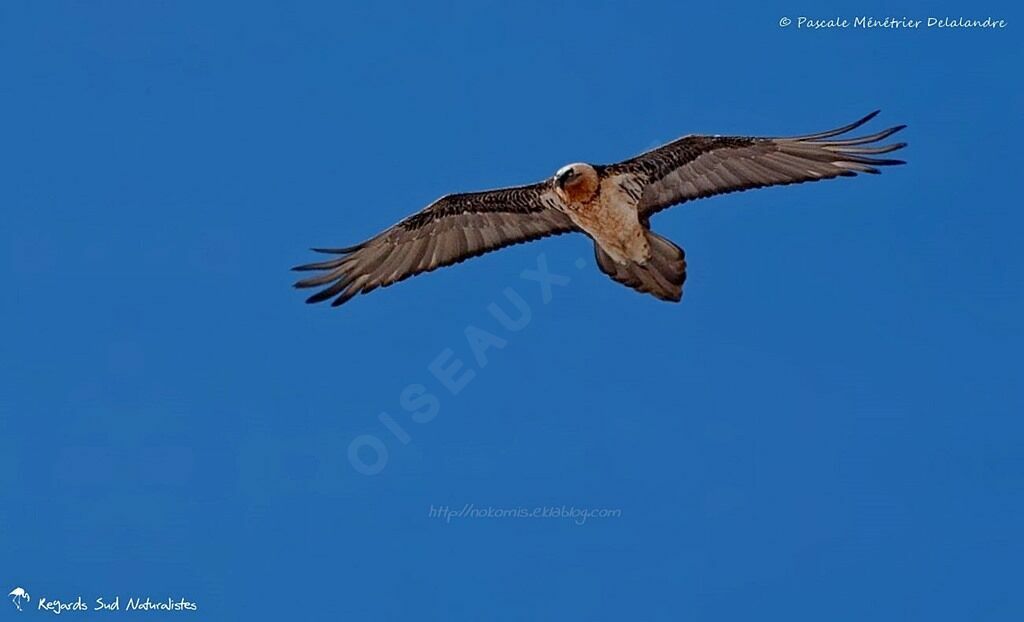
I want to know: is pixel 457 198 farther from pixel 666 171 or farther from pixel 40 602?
pixel 40 602

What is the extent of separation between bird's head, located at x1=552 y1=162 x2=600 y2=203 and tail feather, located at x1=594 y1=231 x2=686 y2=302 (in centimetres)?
91

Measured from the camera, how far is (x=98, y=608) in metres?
19.2

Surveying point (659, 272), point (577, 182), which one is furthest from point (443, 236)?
point (659, 272)

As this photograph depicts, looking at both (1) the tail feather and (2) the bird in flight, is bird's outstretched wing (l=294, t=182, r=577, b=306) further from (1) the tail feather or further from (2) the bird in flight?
(1) the tail feather

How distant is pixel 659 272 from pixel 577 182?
1521 millimetres

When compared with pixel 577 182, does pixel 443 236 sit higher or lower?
higher

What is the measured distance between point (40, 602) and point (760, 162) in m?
10.5

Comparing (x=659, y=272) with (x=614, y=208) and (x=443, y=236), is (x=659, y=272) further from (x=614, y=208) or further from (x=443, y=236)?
(x=443, y=236)

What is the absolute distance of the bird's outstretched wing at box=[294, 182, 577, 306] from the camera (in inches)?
798

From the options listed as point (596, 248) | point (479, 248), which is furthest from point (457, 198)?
point (596, 248)

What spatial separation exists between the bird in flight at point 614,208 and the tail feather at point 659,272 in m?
0.01

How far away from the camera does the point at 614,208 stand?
19391mm

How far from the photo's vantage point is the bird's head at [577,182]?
63.2 feet

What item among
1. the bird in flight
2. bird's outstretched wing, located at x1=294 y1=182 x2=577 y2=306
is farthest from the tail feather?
bird's outstretched wing, located at x1=294 y1=182 x2=577 y2=306
